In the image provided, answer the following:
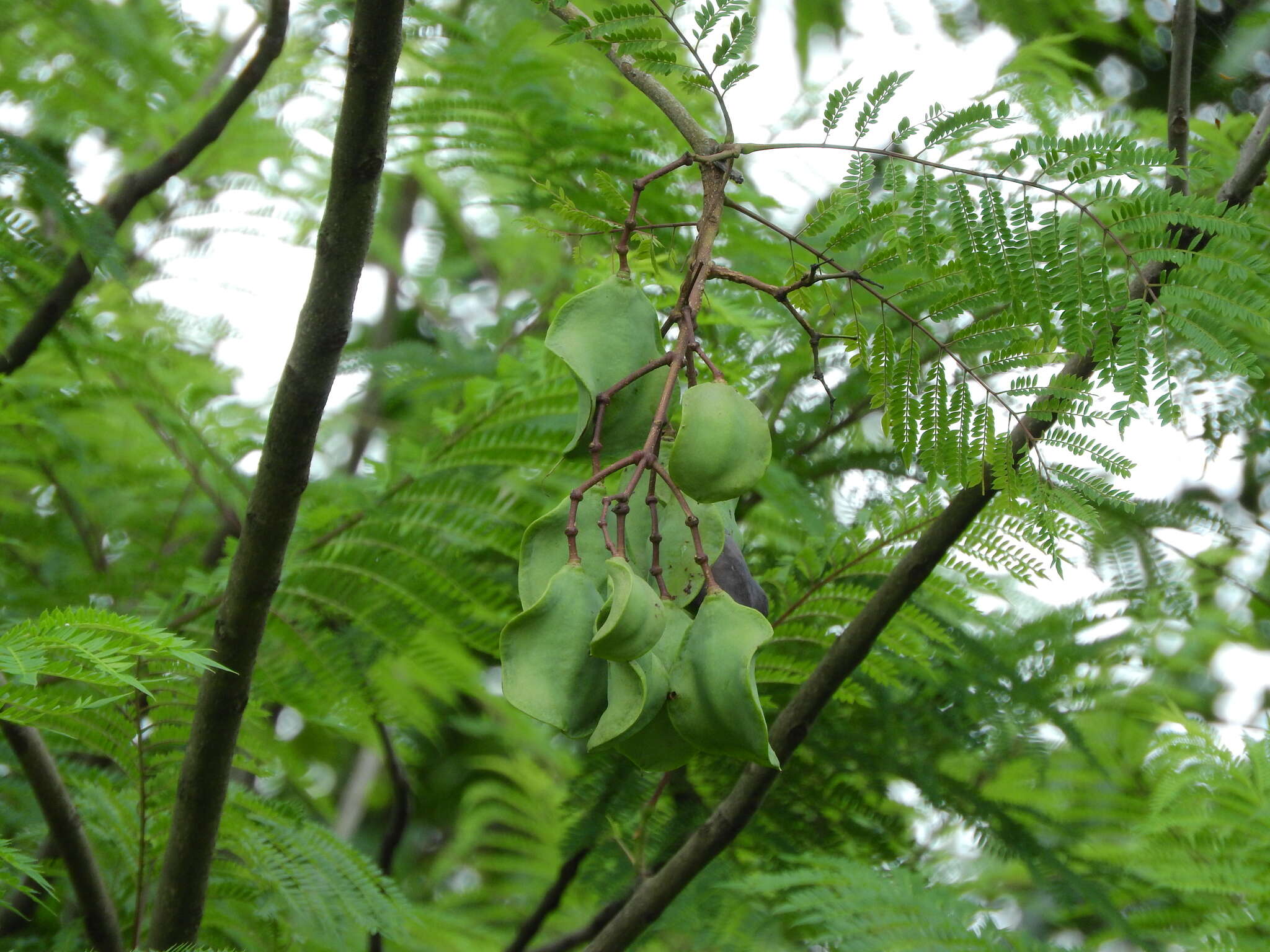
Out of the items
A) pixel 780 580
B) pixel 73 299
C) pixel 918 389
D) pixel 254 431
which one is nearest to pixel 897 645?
pixel 780 580

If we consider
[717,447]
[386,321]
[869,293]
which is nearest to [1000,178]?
[869,293]

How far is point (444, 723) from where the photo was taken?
4.18 metres

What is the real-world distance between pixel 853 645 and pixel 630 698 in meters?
0.66

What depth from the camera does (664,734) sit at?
105 centimetres

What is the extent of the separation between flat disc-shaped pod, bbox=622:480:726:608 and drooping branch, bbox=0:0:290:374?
4.99 ft

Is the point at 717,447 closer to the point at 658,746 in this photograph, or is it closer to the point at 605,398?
the point at 605,398

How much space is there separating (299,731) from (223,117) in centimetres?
294

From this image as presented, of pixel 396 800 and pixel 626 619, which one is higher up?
pixel 626 619

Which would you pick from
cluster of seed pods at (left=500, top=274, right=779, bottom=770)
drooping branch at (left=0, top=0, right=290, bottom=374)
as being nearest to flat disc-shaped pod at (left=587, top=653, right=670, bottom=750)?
cluster of seed pods at (left=500, top=274, right=779, bottom=770)

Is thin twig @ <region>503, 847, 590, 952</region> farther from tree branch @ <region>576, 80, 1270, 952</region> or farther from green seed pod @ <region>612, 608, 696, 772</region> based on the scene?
green seed pod @ <region>612, 608, 696, 772</region>

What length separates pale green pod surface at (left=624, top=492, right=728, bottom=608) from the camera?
108 centimetres

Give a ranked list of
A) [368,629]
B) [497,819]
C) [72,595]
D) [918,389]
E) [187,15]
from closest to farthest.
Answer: [918,389] < [368,629] < [72,595] < [187,15] < [497,819]

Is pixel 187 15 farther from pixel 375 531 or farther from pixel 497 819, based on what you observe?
pixel 497 819

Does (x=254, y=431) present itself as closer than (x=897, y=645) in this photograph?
No
